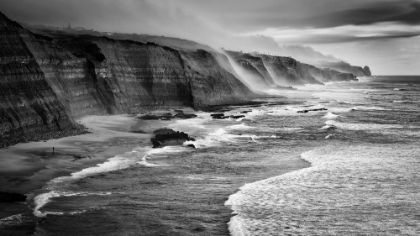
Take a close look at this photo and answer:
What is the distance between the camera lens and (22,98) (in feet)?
113

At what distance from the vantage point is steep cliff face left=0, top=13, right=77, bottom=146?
32.4 meters

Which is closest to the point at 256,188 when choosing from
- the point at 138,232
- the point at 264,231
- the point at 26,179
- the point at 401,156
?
the point at 264,231

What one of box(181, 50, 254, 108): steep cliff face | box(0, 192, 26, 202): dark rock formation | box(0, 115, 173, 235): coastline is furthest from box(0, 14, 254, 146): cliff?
box(0, 192, 26, 202): dark rock formation

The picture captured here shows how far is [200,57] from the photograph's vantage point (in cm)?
9125

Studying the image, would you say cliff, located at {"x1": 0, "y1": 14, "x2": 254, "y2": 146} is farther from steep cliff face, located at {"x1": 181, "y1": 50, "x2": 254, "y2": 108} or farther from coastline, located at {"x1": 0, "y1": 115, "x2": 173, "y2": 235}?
coastline, located at {"x1": 0, "y1": 115, "x2": 173, "y2": 235}

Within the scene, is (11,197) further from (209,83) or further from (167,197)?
(209,83)

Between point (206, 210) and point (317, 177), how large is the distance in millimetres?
8801

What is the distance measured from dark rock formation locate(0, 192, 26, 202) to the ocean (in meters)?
0.58

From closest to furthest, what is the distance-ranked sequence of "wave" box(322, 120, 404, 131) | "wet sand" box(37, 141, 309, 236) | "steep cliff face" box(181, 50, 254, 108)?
"wet sand" box(37, 141, 309, 236), "wave" box(322, 120, 404, 131), "steep cliff face" box(181, 50, 254, 108)

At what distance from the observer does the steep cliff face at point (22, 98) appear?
32438 millimetres

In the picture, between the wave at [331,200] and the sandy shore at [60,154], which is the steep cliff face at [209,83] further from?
the wave at [331,200]

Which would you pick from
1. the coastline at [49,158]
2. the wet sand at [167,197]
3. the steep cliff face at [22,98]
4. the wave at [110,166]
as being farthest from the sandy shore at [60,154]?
the wet sand at [167,197]

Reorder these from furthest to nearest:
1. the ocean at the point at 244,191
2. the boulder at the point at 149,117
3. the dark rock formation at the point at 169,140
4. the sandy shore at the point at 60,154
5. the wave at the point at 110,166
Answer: the boulder at the point at 149,117 → the dark rock formation at the point at 169,140 → the wave at the point at 110,166 → the sandy shore at the point at 60,154 → the ocean at the point at 244,191

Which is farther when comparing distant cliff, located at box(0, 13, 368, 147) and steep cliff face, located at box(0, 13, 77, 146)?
distant cliff, located at box(0, 13, 368, 147)
